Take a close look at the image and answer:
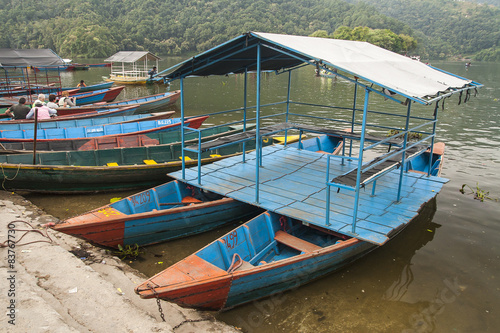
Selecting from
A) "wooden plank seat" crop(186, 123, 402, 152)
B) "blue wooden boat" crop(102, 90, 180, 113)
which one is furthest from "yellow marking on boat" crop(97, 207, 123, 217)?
"blue wooden boat" crop(102, 90, 180, 113)

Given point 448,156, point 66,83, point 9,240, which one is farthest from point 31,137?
point 66,83

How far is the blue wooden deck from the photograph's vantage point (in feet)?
20.9

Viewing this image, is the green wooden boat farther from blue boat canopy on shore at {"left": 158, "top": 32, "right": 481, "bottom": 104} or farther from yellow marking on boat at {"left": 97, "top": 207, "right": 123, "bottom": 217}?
blue boat canopy on shore at {"left": 158, "top": 32, "right": 481, "bottom": 104}

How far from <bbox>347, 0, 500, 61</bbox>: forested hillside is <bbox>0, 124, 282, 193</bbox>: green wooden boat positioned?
11180 cm

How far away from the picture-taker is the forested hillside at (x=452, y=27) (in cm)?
10768

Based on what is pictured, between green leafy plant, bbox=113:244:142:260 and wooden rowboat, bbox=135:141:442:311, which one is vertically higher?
wooden rowboat, bbox=135:141:442:311

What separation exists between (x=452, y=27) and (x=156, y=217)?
5773 inches

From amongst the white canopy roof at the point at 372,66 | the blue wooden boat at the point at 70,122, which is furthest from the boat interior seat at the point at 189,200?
the blue wooden boat at the point at 70,122

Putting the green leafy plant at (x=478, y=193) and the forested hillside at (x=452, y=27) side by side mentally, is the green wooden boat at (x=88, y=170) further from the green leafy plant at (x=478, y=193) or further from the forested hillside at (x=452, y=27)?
the forested hillside at (x=452, y=27)

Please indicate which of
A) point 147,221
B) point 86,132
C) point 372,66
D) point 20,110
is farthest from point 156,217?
point 20,110

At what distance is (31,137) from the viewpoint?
449 inches

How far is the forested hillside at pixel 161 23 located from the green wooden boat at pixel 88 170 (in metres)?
64.5

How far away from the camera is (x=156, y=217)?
21.8 ft

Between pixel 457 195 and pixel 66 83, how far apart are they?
35316mm
